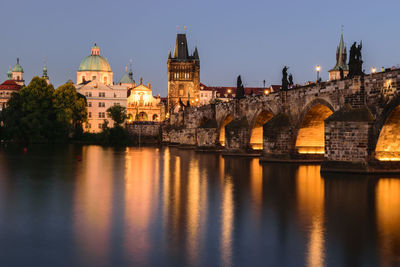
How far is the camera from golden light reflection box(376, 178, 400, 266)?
448 inches

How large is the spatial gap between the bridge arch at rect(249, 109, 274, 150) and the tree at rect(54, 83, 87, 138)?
132ft

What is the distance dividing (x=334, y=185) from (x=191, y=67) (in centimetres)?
11247

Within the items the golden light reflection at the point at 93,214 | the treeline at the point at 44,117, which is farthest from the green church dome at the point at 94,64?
the golden light reflection at the point at 93,214

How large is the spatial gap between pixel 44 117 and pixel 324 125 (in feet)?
188

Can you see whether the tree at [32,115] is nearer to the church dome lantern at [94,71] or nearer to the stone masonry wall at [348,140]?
the church dome lantern at [94,71]

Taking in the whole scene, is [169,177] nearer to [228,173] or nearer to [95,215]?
[228,173]

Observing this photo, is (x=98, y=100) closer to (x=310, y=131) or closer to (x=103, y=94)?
(x=103, y=94)

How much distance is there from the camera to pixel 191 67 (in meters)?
134

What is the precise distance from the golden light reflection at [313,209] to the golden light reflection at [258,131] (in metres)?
17.2

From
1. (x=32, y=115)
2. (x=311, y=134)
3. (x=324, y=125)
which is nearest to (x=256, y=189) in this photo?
(x=324, y=125)

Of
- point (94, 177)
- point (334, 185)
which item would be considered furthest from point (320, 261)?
point (94, 177)

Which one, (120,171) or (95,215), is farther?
(120,171)

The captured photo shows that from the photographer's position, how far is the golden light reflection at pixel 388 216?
11391 mm

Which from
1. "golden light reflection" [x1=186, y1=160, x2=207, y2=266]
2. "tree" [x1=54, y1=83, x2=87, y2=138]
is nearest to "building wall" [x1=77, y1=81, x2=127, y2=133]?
"tree" [x1=54, y1=83, x2=87, y2=138]
